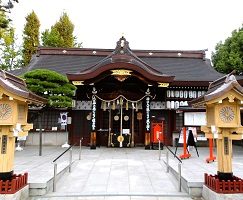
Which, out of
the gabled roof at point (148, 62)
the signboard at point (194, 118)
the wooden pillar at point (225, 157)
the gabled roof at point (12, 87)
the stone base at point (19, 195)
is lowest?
the stone base at point (19, 195)

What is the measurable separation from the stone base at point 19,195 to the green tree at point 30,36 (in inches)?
1011

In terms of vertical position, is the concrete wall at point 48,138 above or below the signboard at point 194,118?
below

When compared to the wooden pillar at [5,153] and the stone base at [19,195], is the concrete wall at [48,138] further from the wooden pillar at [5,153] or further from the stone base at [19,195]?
the wooden pillar at [5,153]

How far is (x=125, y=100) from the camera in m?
12.7

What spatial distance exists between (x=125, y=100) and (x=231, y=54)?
1446cm

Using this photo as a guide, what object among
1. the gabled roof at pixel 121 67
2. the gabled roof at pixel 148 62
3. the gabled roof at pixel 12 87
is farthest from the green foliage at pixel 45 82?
the gabled roof at pixel 148 62

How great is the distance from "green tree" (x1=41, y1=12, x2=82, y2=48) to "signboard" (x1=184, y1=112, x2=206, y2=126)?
82.6 ft

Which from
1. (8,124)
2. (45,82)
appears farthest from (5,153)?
(45,82)

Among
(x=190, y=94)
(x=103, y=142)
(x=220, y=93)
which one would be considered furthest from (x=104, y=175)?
(x=190, y=94)

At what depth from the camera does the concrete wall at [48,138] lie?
13.7 metres

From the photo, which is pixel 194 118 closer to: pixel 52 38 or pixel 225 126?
pixel 225 126

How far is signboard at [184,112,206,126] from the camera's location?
815cm

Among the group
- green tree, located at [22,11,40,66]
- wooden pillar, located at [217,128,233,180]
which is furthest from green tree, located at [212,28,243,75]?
green tree, located at [22,11,40,66]

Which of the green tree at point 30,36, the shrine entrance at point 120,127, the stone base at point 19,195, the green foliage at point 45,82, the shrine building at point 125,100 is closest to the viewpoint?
the stone base at point 19,195
